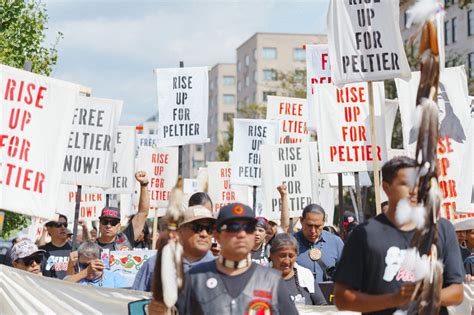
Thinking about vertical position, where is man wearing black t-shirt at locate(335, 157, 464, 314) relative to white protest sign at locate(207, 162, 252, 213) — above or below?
below

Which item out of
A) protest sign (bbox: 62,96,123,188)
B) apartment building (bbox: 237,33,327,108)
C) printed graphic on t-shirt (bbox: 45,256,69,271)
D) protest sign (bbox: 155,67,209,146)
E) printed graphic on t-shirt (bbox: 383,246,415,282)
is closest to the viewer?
printed graphic on t-shirt (bbox: 383,246,415,282)

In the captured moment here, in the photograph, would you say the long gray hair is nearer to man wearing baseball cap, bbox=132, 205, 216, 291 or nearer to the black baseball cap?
man wearing baseball cap, bbox=132, 205, 216, 291

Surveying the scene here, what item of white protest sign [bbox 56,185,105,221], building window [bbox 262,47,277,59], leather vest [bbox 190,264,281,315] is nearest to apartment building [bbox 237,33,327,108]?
building window [bbox 262,47,277,59]

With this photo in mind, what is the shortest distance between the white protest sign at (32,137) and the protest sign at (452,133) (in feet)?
13.3

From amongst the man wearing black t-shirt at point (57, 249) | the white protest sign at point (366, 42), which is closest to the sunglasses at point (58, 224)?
the man wearing black t-shirt at point (57, 249)

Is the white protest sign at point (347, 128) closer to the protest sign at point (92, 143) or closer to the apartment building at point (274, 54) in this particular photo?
the protest sign at point (92, 143)

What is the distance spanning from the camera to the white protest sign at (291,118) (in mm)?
15469

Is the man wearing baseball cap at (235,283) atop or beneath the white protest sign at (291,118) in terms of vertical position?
beneath

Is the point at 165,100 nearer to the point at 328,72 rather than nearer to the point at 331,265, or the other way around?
the point at 328,72

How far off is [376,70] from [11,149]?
3729mm

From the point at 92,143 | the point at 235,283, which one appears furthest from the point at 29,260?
the point at 235,283

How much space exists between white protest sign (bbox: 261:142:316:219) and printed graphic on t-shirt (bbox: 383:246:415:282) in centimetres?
840

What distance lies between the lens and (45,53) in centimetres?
1752

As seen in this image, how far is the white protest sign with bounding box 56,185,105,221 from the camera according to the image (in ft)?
48.0
